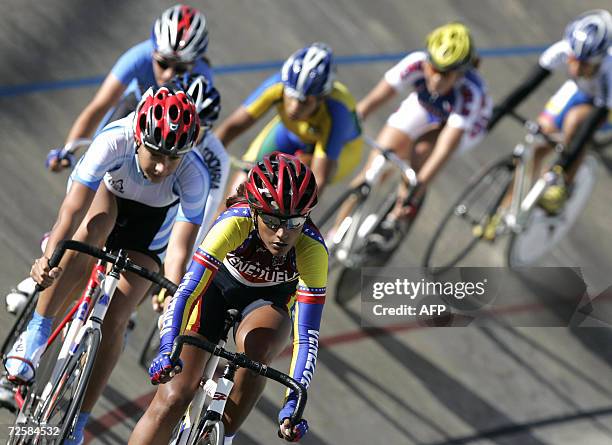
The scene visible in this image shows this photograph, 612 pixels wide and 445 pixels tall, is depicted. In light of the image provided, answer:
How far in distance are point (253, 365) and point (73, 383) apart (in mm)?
1105

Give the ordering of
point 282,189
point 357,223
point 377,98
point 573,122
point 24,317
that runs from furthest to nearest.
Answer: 1. point 573,122
2. point 377,98
3. point 357,223
4. point 24,317
5. point 282,189

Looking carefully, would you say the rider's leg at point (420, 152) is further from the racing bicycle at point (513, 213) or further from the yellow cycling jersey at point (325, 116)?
the yellow cycling jersey at point (325, 116)

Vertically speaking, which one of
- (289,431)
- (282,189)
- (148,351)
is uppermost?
(148,351)

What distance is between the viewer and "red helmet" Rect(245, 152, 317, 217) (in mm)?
4266

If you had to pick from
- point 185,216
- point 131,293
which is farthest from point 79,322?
point 185,216

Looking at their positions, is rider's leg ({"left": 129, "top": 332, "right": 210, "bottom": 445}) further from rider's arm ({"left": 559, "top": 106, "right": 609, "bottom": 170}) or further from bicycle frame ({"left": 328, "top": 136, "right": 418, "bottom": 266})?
rider's arm ({"left": 559, "top": 106, "right": 609, "bottom": 170})

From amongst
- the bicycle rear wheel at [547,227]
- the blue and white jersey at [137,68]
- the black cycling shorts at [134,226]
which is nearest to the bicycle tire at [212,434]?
the black cycling shorts at [134,226]

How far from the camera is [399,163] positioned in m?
6.79

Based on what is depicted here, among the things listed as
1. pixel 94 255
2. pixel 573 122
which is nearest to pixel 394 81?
pixel 573 122

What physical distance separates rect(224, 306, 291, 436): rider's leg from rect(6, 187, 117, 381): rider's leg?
895 mm

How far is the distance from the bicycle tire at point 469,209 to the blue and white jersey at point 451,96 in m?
0.59

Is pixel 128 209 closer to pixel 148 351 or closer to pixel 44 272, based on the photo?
pixel 44 272

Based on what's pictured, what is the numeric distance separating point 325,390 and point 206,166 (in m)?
2.11

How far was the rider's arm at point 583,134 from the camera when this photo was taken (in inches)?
→ 292
